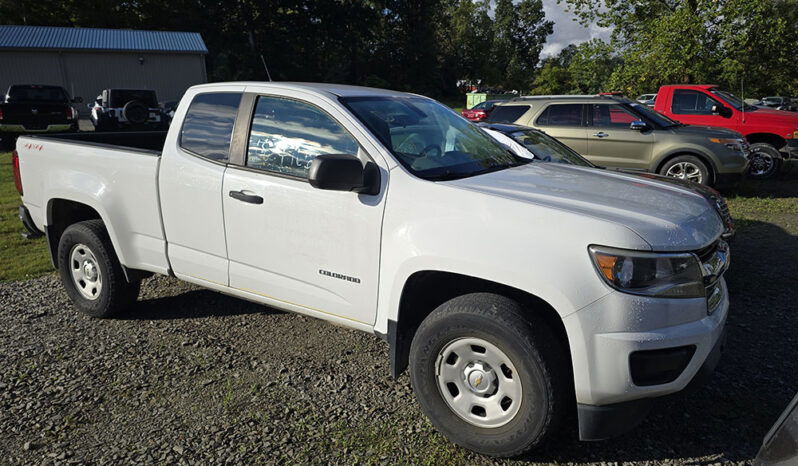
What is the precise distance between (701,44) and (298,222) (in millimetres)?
16700

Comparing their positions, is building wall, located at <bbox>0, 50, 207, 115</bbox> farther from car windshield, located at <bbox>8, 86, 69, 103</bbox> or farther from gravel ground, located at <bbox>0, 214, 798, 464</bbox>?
gravel ground, located at <bbox>0, 214, 798, 464</bbox>

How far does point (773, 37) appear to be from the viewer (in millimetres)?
15578

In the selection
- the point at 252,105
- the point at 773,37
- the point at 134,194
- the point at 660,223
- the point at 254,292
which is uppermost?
the point at 773,37

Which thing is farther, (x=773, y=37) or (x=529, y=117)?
(x=773, y=37)

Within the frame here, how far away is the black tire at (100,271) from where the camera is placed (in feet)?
14.0

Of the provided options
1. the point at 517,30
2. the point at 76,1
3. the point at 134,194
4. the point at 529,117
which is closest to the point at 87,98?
the point at 76,1

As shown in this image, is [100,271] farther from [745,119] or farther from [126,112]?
[126,112]

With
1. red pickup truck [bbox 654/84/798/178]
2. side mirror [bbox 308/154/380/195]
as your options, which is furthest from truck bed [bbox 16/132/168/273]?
red pickup truck [bbox 654/84/798/178]

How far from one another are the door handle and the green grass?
360 cm

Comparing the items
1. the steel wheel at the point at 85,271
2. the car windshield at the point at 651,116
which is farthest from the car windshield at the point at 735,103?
the steel wheel at the point at 85,271

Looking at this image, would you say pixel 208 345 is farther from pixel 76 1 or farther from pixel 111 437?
pixel 76 1

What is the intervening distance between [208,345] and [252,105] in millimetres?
1752

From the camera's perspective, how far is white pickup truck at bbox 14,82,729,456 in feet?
7.89

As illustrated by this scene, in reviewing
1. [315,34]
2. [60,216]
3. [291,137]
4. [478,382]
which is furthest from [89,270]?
[315,34]
